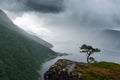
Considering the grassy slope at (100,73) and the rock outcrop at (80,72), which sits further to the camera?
the grassy slope at (100,73)

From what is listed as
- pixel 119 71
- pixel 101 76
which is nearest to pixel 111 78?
pixel 101 76

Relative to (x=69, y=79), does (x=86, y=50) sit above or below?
above

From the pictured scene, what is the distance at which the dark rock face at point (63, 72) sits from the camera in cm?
3869

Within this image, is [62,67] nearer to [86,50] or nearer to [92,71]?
[92,71]

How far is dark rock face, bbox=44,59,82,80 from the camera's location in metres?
38.7

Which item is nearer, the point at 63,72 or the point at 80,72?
the point at 80,72

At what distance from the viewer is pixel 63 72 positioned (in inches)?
1610

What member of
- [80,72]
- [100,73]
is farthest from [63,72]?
[100,73]

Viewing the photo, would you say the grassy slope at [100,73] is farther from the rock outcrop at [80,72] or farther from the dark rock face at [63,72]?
the dark rock face at [63,72]

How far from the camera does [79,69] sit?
1608 inches

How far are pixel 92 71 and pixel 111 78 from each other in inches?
143

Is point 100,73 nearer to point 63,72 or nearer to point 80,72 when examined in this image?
point 80,72

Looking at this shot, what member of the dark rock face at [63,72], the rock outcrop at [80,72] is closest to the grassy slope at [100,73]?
the rock outcrop at [80,72]

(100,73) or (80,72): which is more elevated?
(100,73)
